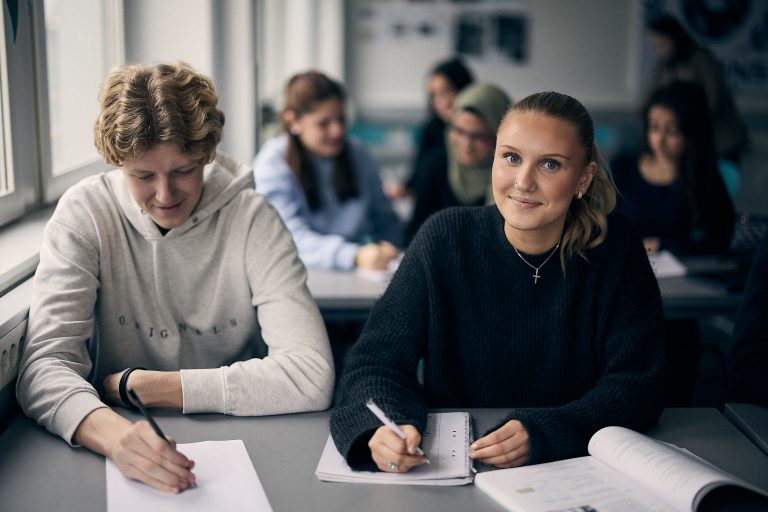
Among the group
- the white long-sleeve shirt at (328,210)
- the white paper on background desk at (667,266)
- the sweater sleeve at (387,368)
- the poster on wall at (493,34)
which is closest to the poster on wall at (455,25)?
→ the poster on wall at (493,34)

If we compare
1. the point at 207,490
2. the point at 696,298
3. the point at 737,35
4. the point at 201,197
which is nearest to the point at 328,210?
the point at 696,298

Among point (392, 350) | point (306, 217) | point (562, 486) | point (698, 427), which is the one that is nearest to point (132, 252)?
point (392, 350)

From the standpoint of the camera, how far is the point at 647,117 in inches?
145

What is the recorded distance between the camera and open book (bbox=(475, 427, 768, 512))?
133 centimetres

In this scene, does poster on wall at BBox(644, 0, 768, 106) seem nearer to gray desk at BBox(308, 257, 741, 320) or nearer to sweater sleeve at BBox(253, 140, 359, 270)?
sweater sleeve at BBox(253, 140, 359, 270)

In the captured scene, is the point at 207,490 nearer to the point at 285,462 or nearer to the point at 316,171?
the point at 285,462

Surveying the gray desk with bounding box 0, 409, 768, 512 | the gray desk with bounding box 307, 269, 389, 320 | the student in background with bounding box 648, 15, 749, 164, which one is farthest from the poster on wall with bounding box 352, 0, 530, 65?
the gray desk with bounding box 0, 409, 768, 512

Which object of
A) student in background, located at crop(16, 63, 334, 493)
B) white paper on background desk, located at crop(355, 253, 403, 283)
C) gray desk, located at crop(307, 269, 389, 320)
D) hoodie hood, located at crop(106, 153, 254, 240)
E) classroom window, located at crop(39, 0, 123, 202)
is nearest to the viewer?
student in background, located at crop(16, 63, 334, 493)

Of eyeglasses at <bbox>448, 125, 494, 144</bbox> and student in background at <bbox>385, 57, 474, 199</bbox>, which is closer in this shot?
eyeglasses at <bbox>448, 125, 494, 144</bbox>

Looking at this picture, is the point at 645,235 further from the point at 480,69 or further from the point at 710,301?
the point at 480,69

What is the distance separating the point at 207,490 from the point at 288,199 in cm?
212

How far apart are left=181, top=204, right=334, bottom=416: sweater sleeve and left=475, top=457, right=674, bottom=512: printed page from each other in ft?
1.51

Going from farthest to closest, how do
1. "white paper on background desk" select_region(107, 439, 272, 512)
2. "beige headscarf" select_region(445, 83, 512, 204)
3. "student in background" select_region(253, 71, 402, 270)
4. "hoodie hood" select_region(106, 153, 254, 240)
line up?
"beige headscarf" select_region(445, 83, 512, 204) < "student in background" select_region(253, 71, 402, 270) < "hoodie hood" select_region(106, 153, 254, 240) < "white paper on background desk" select_region(107, 439, 272, 512)

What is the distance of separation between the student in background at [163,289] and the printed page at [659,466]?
568 millimetres
